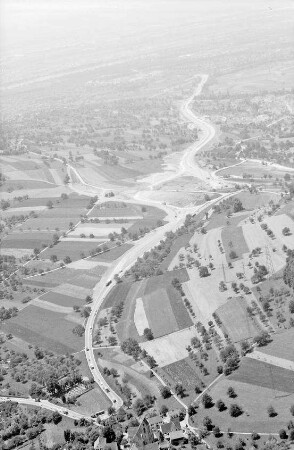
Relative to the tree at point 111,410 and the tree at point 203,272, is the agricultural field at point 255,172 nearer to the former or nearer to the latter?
the tree at point 203,272

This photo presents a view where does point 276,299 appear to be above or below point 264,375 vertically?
above

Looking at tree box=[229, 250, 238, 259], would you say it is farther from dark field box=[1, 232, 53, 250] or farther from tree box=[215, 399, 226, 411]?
dark field box=[1, 232, 53, 250]

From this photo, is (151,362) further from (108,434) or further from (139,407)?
(108,434)

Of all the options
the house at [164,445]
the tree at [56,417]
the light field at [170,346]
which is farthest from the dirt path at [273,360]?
the tree at [56,417]

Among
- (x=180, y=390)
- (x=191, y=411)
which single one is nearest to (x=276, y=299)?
(x=180, y=390)

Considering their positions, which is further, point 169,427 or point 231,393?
point 231,393

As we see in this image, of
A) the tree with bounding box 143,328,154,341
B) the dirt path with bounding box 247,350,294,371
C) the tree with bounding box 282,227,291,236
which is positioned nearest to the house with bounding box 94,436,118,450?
the dirt path with bounding box 247,350,294,371

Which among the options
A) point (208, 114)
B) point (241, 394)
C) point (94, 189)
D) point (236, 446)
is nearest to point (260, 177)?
point (94, 189)
